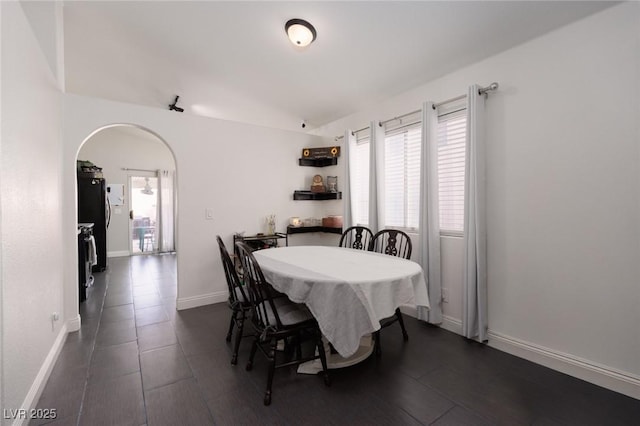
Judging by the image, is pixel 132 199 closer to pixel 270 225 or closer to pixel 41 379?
pixel 270 225

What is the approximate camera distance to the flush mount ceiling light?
2.38 meters

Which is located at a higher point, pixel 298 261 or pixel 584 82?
pixel 584 82

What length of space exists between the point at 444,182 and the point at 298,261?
176cm

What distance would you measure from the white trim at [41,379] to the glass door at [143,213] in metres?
5.32

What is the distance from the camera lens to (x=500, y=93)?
246 cm

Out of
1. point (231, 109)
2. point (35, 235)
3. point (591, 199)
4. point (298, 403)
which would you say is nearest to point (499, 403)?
point (298, 403)

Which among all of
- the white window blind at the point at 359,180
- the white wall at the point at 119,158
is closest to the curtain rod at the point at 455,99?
the white window blind at the point at 359,180

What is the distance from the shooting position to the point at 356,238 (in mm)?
3428

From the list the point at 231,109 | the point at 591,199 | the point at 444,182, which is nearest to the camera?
the point at 591,199

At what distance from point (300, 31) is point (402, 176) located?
190cm

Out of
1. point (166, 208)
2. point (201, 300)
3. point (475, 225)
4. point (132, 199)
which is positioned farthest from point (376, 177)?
point (132, 199)

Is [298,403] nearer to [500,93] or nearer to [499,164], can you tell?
[499,164]

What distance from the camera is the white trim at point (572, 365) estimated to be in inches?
71.8

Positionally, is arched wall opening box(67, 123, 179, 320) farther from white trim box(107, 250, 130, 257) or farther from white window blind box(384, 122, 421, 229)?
white window blind box(384, 122, 421, 229)
